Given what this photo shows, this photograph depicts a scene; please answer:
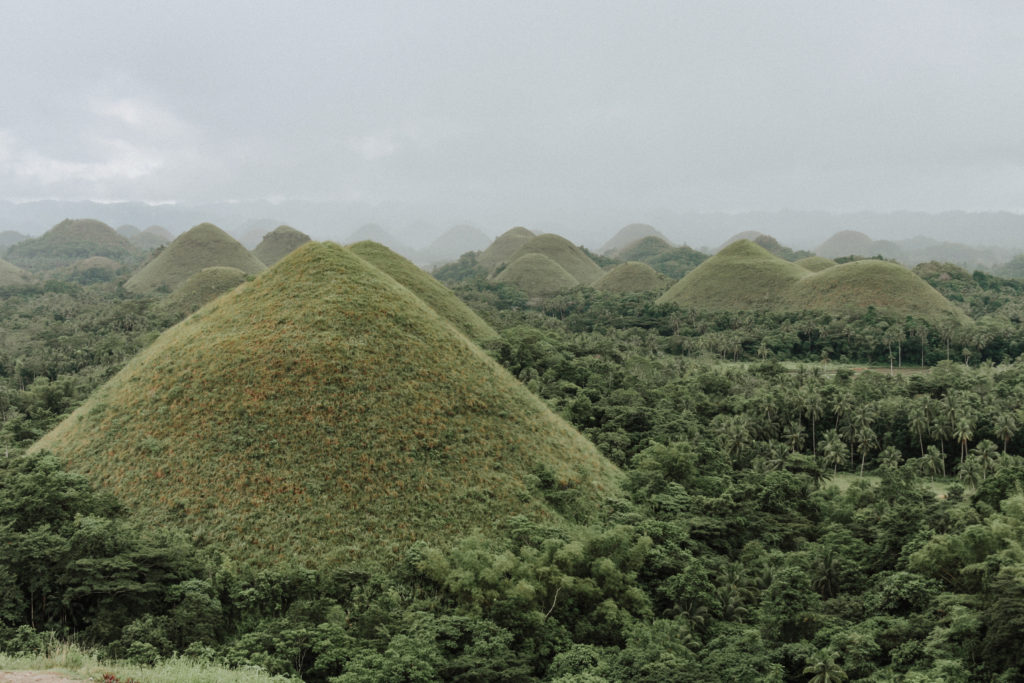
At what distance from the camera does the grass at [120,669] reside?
10.3 meters

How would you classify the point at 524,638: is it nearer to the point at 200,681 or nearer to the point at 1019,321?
the point at 200,681

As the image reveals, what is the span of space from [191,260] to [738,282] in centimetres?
9176

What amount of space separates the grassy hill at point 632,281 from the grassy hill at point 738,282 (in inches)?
506

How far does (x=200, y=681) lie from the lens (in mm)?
10828

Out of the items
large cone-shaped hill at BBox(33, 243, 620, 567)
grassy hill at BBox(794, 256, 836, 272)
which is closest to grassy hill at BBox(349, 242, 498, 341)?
large cone-shaped hill at BBox(33, 243, 620, 567)

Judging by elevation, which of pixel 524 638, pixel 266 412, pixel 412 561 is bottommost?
pixel 524 638

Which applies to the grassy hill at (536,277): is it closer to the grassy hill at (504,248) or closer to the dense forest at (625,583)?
the grassy hill at (504,248)

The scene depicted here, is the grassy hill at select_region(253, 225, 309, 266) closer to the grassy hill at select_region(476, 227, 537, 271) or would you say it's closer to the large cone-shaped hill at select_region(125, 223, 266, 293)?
the large cone-shaped hill at select_region(125, 223, 266, 293)

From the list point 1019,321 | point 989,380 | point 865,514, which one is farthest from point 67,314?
point 1019,321

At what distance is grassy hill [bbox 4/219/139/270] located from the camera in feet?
515

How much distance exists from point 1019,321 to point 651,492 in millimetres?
66958

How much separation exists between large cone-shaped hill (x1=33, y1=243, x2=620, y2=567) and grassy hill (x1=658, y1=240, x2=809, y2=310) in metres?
62.4

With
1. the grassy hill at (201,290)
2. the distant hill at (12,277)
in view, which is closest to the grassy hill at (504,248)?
the grassy hill at (201,290)

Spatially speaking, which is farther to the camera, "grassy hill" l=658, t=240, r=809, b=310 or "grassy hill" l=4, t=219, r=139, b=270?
"grassy hill" l=4, t=219, r=139, b=270
